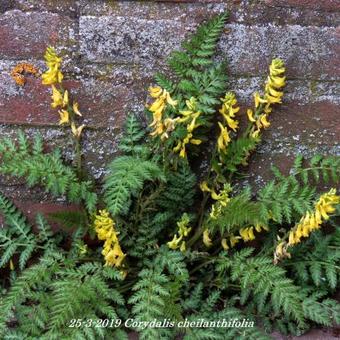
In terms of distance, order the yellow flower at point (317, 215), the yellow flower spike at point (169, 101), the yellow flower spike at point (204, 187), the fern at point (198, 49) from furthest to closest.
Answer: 1. the yellow flower spike at point (204, 187)
2. the fern at point (198, 49)
3. the yellow flower spike at point (169, 101)
4. the yellow flower at point (317, 215)

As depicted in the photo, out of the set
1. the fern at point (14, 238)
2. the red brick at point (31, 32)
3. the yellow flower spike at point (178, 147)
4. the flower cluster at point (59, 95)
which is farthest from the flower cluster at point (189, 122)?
the fern at point (14, 238)

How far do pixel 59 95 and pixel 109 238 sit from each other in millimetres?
468

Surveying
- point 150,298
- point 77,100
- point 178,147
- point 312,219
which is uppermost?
point 77,100

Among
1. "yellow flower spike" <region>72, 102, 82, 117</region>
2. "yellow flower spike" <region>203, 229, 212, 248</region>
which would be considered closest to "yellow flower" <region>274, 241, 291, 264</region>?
"yellow flower spike" <region>203, 229, 212, 248</region>

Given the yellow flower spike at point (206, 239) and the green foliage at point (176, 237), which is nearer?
the green foliage at point (176, 237)

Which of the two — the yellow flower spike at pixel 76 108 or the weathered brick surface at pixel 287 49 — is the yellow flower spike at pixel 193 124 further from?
the yellow flower spike at pixel 76 108

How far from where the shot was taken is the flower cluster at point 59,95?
5.62ft

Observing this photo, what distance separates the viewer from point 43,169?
176cm

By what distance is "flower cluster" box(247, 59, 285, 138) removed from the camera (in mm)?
1754

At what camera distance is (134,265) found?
1.89m

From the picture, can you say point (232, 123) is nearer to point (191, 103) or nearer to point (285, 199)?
point (191, 103)

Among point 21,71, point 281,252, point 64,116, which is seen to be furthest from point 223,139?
point 21,71

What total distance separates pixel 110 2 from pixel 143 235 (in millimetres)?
735

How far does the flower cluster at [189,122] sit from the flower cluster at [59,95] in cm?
33
